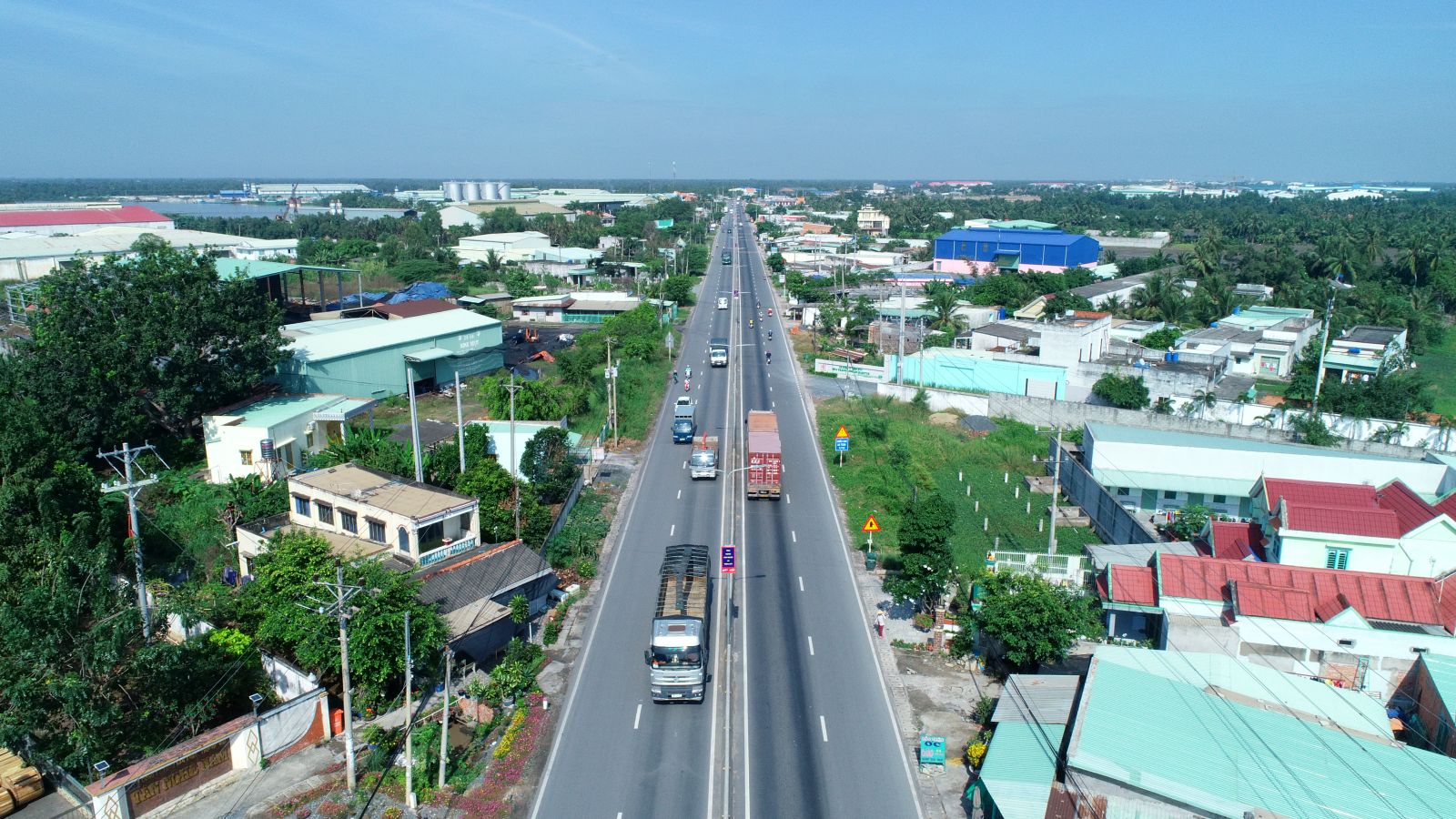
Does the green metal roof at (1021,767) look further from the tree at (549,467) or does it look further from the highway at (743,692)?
the tree at (549,467)

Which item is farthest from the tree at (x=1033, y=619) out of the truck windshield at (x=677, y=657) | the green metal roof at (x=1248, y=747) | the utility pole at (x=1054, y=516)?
the truck windshield at (x=677, y=657)

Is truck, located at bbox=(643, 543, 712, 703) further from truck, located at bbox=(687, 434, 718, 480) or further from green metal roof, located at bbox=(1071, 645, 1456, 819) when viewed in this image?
truck, located at bbox=(687, 434, 718, 480)

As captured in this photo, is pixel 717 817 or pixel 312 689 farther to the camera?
pixel 312 689

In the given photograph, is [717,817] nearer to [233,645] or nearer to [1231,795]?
[1231,795]

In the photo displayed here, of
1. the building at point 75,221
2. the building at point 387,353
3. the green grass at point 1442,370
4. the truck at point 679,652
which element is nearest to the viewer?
the truck at point 679,652

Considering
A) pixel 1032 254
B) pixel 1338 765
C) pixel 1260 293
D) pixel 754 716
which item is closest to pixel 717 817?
pixel 754 716

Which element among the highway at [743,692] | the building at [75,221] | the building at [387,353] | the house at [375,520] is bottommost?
the highway at [743,692]

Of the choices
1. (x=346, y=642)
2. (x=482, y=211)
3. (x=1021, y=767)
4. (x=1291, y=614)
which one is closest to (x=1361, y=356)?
(x=1291, y=614)
